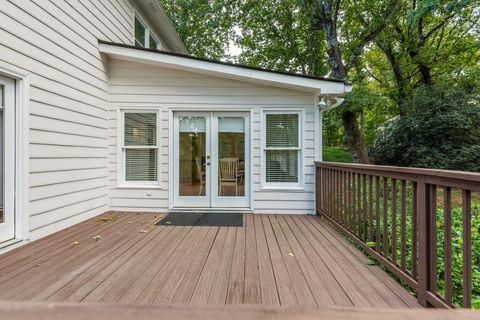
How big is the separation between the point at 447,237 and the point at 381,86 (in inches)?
552

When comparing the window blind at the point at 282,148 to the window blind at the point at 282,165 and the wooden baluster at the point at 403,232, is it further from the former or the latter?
the wooden baluster at the point at 403,232

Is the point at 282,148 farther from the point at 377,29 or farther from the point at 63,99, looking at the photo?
the point at 377,29

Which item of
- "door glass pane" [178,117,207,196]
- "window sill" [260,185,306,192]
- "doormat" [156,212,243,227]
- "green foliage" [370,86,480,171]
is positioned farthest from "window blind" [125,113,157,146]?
"green foliage" [370,86,480,171]

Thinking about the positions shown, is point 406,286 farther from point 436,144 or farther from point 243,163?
point 436,144

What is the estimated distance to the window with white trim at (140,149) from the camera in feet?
17.6

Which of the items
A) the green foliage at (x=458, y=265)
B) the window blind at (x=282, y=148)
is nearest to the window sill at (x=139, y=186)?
the window blind at (x=282, y=148)

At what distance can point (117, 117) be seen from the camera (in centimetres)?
529

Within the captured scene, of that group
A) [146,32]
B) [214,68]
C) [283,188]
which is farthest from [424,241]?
[146,32]

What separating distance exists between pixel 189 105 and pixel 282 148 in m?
1.92

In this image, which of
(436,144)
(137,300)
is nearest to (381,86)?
(436,144)

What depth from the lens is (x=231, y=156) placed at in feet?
17.7

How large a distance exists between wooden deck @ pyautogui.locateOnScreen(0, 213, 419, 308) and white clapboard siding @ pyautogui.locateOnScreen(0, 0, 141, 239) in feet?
1.89

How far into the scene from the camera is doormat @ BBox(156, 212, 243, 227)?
4.43 m

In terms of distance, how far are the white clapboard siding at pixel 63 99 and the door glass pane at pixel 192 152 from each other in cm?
138
